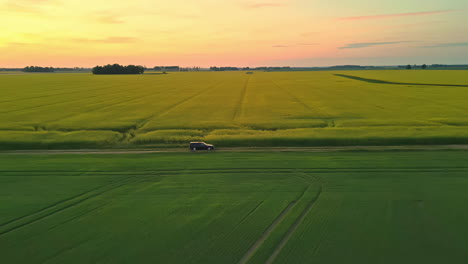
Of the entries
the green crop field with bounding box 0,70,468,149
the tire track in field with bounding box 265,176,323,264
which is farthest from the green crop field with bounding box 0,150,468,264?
the green crop field with bounding box 0,70,468,149

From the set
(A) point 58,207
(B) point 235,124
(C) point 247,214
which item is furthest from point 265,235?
(B) point 235,124

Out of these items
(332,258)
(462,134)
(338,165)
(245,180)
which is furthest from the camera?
(462,134)

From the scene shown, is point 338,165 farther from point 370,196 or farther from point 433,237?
point 433,237

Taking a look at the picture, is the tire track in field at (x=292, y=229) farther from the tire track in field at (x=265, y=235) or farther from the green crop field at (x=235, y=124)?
the green crop field at (x=235, y=124)

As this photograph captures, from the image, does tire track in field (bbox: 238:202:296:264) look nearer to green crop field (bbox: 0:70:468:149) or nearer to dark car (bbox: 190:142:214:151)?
dark car (bbox: 190:142:214:151)

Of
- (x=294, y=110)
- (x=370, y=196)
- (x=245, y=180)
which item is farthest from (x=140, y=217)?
(x=294, y=110)

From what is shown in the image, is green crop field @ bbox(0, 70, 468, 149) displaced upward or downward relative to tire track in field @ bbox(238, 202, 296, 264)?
upward
